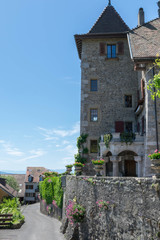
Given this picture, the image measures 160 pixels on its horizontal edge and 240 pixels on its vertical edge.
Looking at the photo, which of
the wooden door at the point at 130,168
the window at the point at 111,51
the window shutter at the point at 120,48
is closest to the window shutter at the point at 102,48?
the window at the point at 111,51

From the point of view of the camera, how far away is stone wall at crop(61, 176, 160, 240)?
26.4 feet

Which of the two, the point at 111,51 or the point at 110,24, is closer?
the point at 111,51

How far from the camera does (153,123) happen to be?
16.5 metres

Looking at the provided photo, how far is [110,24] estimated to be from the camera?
88.0ft

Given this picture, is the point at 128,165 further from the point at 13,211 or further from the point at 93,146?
the point at 13,211

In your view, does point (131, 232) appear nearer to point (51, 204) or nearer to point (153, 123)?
point (153, 123)

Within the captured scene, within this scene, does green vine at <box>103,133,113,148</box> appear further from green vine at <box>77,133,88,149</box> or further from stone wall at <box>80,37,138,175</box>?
green vine at <box>77,133,88,149</box>

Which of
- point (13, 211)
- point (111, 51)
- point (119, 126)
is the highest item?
point (111, 51)

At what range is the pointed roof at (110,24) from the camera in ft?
85.9

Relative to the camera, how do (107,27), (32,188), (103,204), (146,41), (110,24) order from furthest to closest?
(32,188)
(110,24)
(107,27)
(146,41)
(103,204)

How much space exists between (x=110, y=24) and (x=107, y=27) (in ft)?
2.35

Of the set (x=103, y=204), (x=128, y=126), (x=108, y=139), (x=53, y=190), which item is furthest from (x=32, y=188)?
(x=103, y=204)

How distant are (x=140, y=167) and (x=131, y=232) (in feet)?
33.1

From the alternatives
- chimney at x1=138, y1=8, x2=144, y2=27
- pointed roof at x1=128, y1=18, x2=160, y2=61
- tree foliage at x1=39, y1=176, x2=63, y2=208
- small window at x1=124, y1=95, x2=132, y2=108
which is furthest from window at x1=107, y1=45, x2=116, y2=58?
tree foliage at x1=39, y1=176, x2=63, y2=208
